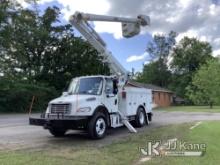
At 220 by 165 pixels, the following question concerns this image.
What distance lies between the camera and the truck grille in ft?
41.4

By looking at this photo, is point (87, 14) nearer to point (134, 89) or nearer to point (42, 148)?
point (134, 89)

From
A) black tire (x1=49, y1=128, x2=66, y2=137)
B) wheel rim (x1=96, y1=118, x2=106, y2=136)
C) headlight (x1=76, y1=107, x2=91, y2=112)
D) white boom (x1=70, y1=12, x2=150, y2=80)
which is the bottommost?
black tire (x1=49, y1=128, x2=66, y2=137)

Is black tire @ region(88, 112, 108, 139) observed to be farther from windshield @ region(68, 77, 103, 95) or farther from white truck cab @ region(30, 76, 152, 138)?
windshield @ region(68, 77, 103, 95)

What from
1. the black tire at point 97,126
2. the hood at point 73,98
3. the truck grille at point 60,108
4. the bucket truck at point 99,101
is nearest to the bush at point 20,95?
the bucket truck at point 99,101

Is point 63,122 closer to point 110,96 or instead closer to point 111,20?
point 110,96

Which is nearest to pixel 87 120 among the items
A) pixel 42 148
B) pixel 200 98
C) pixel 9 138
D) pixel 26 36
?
pixel 42 148

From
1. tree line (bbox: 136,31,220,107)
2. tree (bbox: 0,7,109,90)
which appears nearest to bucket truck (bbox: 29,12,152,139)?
tree (bbox: 0,7,109,90)

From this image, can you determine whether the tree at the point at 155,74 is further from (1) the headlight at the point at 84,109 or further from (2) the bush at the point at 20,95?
(1) the headlight at the point at 84,109

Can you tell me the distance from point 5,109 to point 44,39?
11351 mm

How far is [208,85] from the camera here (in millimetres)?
54656

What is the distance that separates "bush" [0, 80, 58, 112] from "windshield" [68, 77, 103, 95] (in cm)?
2351

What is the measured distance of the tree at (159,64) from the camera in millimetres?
86062

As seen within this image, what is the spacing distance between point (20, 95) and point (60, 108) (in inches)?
1018

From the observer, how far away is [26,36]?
43.1 metres
